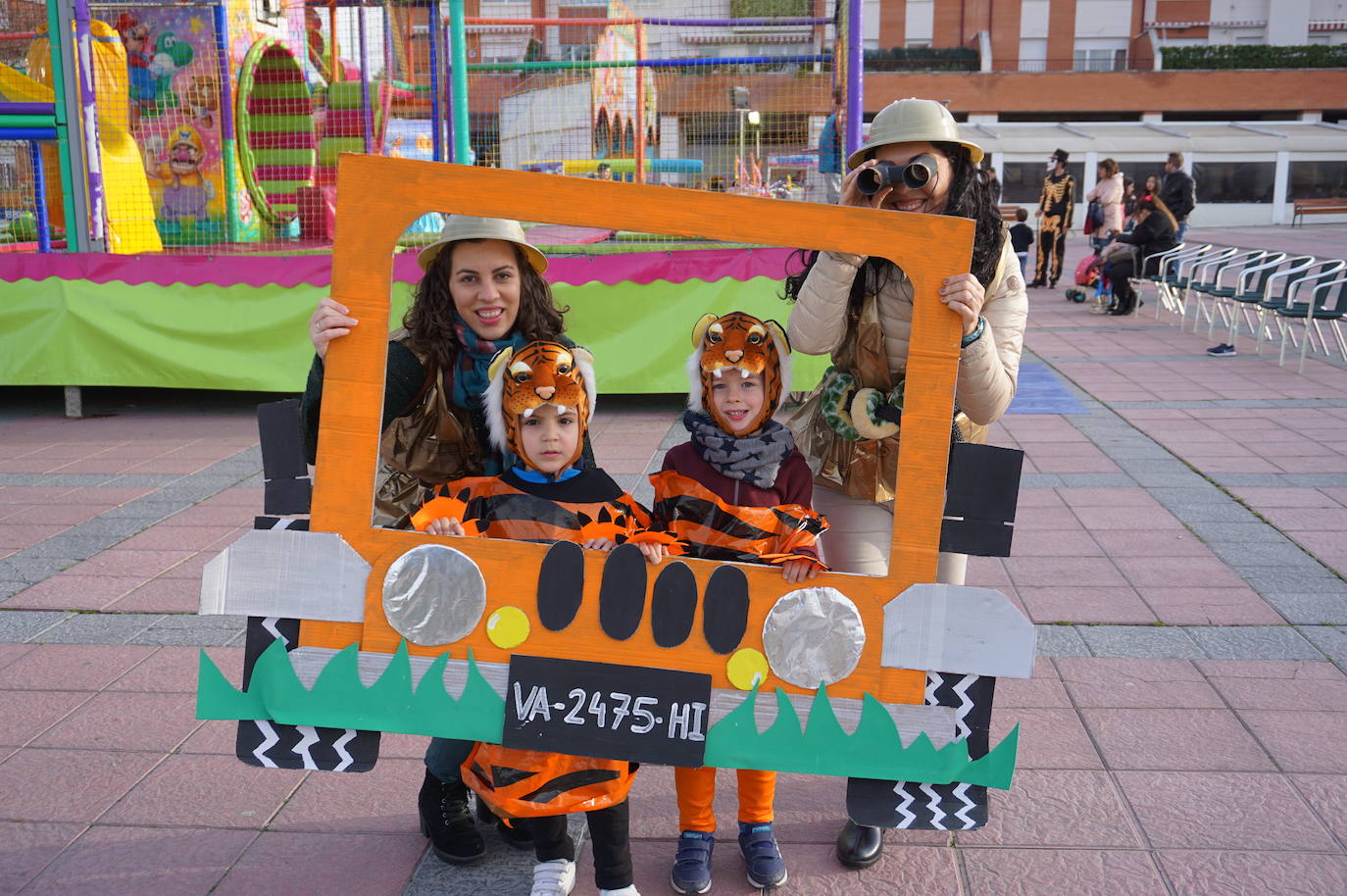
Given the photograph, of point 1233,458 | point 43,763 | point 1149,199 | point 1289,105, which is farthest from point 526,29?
point 1289,105

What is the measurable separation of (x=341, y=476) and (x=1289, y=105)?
145 ft

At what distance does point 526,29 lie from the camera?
39.3 feet

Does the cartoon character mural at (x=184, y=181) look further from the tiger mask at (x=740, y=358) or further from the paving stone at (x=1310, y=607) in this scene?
the paving stone at (x=1310, y=607)

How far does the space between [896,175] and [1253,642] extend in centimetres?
243

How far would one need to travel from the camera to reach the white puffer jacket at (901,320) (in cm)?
233

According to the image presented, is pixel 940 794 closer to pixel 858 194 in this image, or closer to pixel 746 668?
pixel 746 668

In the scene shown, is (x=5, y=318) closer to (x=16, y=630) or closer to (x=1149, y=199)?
(x=16, y=630)

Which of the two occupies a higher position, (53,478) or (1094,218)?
(1094,218)

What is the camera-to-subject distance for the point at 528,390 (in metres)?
2.31

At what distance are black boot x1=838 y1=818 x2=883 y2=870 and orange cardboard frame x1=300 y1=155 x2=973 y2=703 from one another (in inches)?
A: 28.5

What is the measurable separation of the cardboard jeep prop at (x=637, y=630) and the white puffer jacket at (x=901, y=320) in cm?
37

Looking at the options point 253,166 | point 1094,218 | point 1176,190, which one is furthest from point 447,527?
point 1094,218

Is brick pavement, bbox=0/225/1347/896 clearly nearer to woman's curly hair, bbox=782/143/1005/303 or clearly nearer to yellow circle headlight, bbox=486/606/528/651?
yellow circle headlight, bbox=486/606/528/651

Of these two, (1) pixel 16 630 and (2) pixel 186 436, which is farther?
(2) pixel 186 436
